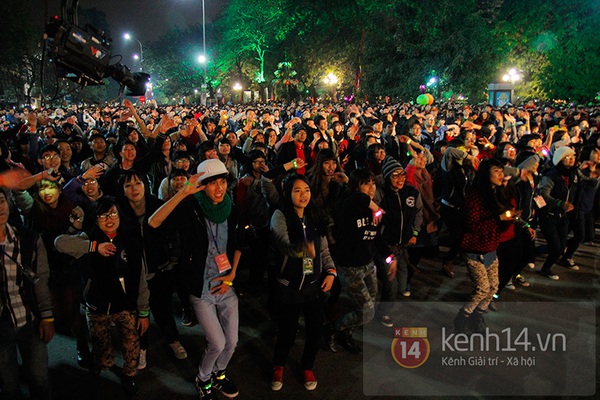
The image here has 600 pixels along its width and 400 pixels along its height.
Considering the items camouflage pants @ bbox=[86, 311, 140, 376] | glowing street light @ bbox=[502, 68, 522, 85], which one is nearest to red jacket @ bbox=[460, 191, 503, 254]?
camouflage pants @ bbox=[86, 311, 140, 376]

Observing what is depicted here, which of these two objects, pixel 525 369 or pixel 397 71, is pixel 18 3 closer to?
pixel 397 71

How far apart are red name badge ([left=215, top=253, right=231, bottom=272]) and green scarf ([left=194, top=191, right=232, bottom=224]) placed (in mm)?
280

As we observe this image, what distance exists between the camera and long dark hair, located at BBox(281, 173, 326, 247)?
3559mm

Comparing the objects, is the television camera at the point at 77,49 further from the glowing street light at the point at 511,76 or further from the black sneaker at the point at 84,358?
the glowing street light at the point at 511,76

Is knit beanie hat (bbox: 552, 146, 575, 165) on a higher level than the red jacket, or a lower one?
higher

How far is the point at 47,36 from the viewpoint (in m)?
4.64

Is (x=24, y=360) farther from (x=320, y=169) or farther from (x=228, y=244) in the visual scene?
(x=320, y=169)

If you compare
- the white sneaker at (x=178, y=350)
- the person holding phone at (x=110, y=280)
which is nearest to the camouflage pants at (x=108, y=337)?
the person holding phone at (x=110, y=280)

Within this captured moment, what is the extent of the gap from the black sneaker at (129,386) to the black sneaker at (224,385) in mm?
685

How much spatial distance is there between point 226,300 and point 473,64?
28.5 m

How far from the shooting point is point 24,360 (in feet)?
9.73

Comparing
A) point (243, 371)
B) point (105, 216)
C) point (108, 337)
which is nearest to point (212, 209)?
point (105, 216)

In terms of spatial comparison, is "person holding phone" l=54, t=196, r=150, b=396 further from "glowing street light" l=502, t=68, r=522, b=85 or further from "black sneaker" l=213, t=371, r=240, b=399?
"glowing street light" l=502, t=68, r=522, b=85

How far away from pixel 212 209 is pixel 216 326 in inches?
36.7
